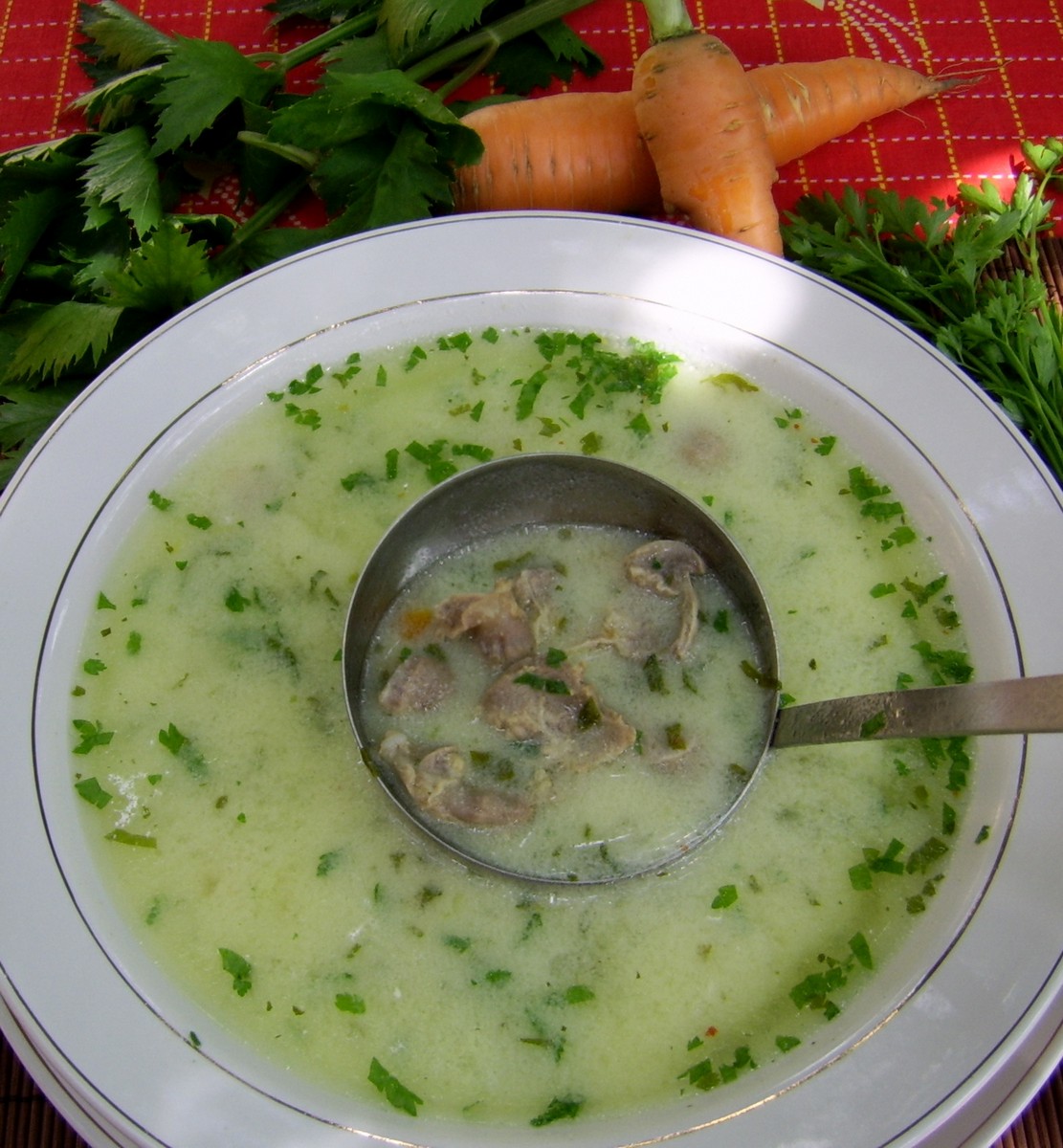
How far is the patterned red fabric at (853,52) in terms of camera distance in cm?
295

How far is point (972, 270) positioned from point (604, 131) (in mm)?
1037

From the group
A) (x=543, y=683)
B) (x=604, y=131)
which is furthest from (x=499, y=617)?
(x=604, y=131)

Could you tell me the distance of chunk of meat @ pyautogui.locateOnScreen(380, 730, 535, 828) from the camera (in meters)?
2.04

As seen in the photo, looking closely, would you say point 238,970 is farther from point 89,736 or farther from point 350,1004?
point 89,736

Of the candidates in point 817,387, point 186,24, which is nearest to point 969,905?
point 817,387

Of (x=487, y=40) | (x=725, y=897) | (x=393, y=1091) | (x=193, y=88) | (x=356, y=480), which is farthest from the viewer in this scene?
(x=487, y=40)

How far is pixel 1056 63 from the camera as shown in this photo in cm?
306

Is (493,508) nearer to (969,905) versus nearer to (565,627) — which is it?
(565,627)

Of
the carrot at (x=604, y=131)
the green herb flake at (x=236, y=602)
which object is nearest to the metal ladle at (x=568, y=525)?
the green herb flake at (x=236, y=602)

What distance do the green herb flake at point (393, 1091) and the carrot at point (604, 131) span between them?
2.09 meters

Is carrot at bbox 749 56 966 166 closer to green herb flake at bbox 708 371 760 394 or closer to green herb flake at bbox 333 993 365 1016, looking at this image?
green herb flake at bbox 708 371 760 394

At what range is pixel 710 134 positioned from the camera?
2.60 meters

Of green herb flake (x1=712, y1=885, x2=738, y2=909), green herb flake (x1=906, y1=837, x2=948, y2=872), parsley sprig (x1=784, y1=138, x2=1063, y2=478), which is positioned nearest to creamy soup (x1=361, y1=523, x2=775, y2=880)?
green herb flake (x1=712, y1=885, x2=738, y2=909)

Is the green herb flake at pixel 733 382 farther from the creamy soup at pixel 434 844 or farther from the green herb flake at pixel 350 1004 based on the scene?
the green herb flake at pixel 350 1004
